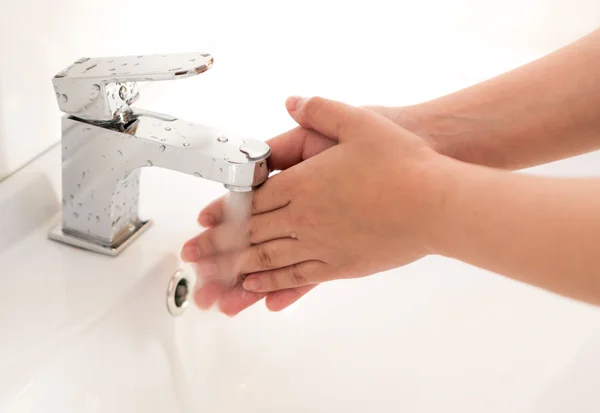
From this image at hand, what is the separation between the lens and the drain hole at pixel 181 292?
0.55m

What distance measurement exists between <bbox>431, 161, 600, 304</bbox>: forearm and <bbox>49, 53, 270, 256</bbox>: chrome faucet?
0.13 m

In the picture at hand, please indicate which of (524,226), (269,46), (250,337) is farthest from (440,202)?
(269,46)

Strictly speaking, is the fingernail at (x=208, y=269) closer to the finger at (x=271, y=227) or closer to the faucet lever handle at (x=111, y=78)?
the finger at (x=271, y=227)

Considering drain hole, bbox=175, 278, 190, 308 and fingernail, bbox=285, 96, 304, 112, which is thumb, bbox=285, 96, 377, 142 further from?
drain hole, bbox=175, 278, 190, 308

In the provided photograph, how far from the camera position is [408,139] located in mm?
462

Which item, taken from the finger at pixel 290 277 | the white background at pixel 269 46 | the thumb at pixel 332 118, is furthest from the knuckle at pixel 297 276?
the white background at pixel 269 46

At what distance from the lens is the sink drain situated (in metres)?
0.54

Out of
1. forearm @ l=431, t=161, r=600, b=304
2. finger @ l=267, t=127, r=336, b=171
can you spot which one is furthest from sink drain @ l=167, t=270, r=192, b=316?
forearm @ l=431, t=161, r=600, b=304

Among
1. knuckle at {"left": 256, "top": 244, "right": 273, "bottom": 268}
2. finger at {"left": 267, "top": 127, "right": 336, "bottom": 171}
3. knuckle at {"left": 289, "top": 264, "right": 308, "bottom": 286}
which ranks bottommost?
knuckle at {"left": 289, "top": 264, "right": 308, "bottom": 286}

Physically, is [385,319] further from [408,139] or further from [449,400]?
[408,139]

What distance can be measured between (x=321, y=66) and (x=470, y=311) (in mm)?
385

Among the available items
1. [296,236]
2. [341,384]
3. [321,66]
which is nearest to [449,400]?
[341,384]

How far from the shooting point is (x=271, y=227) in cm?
51

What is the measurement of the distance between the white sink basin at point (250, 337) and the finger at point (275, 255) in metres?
0.06
